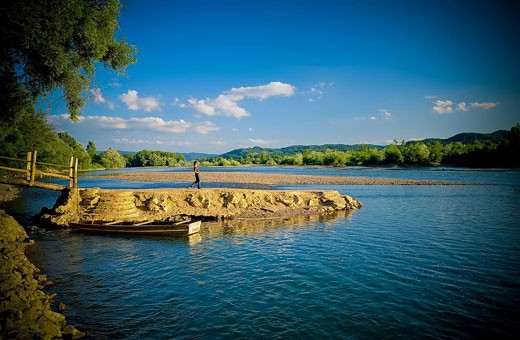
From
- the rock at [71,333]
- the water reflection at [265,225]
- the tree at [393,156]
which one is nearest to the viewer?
the rock at [71,333]

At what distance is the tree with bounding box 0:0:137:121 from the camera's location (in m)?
12.6

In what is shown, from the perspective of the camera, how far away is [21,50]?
1462 centimetres

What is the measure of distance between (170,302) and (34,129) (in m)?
63.4

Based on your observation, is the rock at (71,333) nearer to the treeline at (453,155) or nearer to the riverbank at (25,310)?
the riverbank at (25,310)

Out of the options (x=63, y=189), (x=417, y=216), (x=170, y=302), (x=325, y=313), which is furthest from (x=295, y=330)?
(x=63, y=189)

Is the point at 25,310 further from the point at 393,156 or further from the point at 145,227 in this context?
the point at 393,156

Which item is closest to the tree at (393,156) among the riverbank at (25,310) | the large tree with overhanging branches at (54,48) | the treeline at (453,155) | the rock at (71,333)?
the treeline at (453,155)

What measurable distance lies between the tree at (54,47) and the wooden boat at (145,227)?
777 centimetres

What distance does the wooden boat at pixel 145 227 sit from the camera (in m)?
19.4

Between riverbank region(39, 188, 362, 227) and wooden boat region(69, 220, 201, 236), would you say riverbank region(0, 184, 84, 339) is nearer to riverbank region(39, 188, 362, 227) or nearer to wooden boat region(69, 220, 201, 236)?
wooden boat region(69, 220, 201, 236)

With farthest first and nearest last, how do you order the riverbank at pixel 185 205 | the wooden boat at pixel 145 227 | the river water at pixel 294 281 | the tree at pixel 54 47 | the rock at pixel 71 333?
the riverbank at pixel 185 205 < the wooden boat at pixel 145 227 < the tree at pixel 54 47 < the river water at pixel 294 281 < the rock at pixel 71 333

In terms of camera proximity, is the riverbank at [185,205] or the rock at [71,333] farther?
the riverbank at [185,205]

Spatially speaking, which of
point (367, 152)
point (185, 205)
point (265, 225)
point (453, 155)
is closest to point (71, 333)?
point (265, 225)

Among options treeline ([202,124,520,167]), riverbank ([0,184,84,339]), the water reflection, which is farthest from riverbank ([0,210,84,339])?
treeline ([202,124,520,167])
